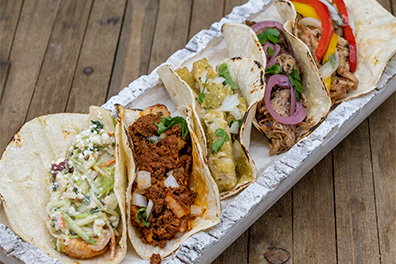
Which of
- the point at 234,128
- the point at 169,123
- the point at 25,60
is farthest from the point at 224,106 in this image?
the point at 25,60

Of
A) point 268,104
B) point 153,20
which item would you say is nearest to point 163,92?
point 268,104

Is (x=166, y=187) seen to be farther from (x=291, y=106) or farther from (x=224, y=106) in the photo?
(x=291, y=106)

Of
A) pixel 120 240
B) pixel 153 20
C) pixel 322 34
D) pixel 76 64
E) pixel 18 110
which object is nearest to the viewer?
pixel 120 240

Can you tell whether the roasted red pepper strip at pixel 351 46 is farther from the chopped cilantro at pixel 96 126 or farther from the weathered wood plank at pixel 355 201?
the chopped cilantro at pixel 96 126

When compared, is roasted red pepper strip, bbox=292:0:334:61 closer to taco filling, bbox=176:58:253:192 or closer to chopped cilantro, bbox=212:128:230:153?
taco filling, bbox=176:58:253:192

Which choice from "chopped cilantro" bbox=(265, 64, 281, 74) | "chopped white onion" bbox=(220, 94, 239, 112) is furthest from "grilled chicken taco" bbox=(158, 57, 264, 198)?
"chopped cilantro" bbox=(265, 64, 281, 74)

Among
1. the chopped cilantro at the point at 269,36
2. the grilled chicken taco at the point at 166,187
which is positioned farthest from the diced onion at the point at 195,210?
the chopped cilantro at the point at 269,36

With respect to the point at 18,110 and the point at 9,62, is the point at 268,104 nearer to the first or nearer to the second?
the point at 18,110
